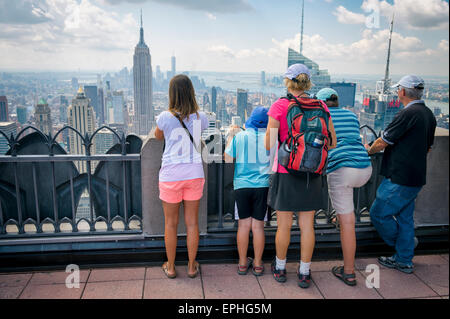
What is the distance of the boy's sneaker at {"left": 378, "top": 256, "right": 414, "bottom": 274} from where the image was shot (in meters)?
3.37

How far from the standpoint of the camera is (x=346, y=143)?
299 centimetres

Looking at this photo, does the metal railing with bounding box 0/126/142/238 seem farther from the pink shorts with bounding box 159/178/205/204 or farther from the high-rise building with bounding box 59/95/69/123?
the high-rise building with bounding box 59/95/69/123

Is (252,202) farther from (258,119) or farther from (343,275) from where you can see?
(343,275)

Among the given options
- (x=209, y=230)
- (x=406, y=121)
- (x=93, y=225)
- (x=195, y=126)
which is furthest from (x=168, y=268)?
(x=406, y=121)

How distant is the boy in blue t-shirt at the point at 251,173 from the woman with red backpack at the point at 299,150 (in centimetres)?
13

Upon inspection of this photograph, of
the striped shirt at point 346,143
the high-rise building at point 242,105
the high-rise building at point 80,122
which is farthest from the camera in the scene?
the high-rise building at point 242,105

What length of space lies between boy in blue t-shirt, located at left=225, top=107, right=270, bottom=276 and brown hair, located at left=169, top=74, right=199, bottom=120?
516 mm

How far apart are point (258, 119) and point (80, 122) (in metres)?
2.67

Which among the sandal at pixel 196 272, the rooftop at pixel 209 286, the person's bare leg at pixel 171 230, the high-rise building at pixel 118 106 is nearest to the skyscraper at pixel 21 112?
the high-rise building at pixel 118 106

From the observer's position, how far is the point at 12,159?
309 centimetres

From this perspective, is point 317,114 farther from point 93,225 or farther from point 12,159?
point 12,159

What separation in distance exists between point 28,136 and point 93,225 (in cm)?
115

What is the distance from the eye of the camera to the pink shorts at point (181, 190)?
9.53ft

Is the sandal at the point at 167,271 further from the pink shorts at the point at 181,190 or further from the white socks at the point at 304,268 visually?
the white socks at the point at 304,268
